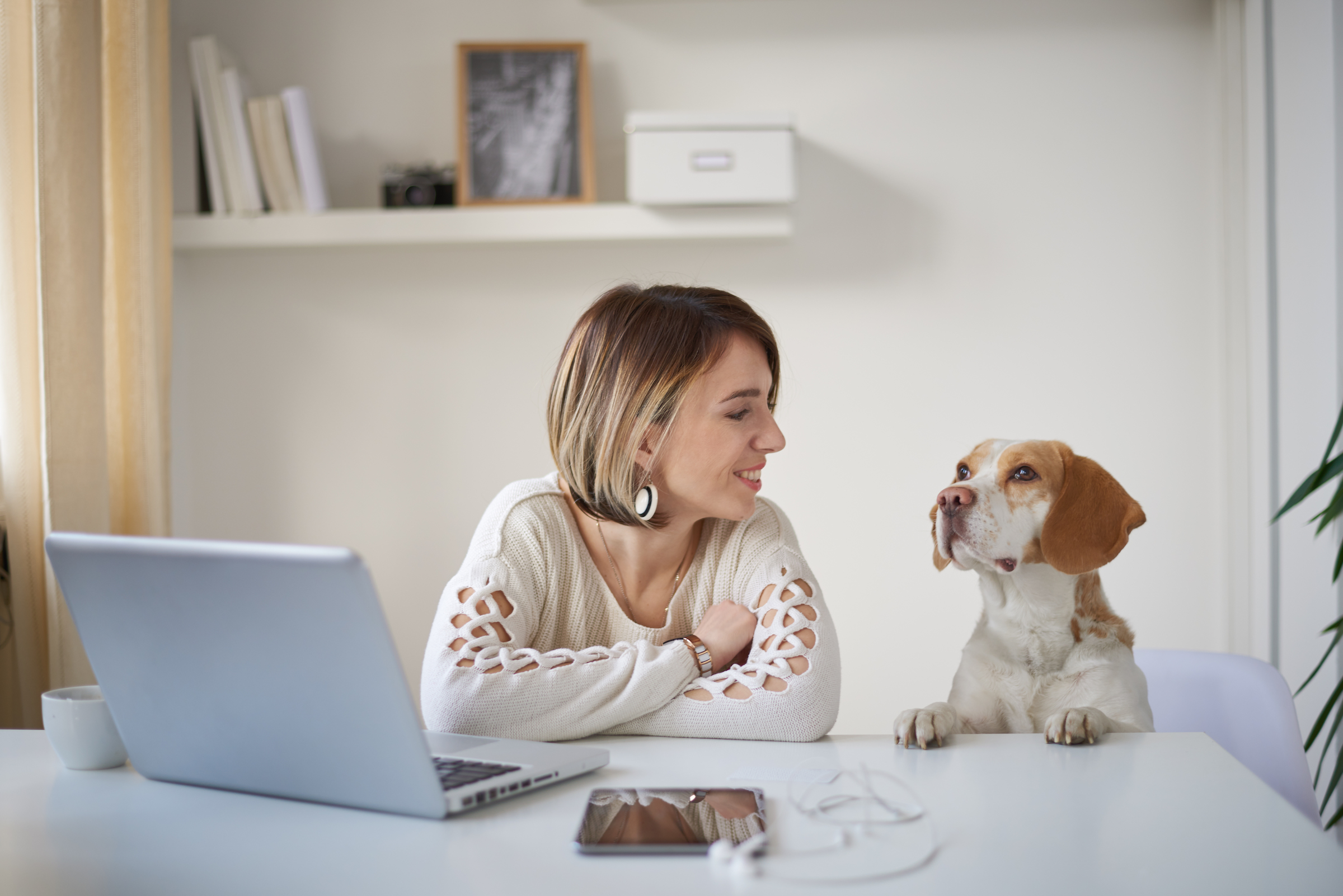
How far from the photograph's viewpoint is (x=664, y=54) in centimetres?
246

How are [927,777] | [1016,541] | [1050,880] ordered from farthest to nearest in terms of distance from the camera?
[1016,541], [927,777], [1050,880]

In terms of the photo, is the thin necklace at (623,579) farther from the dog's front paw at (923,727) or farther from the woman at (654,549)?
the dog's front paw at (923,727)

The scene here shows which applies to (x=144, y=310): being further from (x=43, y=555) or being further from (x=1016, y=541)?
(x=1016, y=541)

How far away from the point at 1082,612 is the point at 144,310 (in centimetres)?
185

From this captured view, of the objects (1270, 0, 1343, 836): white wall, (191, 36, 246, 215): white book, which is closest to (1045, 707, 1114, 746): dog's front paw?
(1270, 0, 1343, 836): white wall

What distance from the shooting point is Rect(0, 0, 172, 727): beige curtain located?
1.76 m

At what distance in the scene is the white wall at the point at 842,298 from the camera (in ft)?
7.89

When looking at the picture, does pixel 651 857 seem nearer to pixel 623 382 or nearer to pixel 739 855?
pixel 739 855

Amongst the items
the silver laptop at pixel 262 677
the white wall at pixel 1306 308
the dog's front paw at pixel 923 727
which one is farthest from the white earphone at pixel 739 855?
the white wall at pixel 1306 308

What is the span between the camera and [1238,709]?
1.33 meters

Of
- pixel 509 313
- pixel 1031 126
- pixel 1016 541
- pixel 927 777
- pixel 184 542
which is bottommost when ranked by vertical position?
pixel 927 777

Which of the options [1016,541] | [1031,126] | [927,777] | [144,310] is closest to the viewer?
[927,777]

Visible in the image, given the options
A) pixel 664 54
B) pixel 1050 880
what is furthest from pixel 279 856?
pixel 664 54

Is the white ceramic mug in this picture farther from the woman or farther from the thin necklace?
the thin necklace
